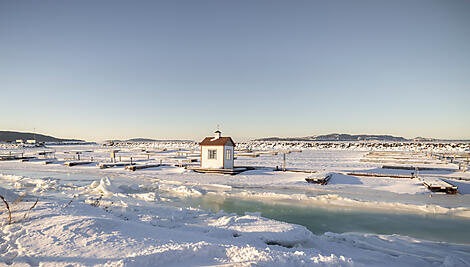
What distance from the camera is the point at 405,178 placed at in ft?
65.2

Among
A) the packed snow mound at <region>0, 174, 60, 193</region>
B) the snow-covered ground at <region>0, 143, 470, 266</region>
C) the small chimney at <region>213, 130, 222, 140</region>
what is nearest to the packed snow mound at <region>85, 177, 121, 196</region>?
the snow-covered ground at <region>0, 143, 470, 266</region>

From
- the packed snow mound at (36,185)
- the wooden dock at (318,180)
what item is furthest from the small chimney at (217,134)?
the packed snow mound at (36,185)

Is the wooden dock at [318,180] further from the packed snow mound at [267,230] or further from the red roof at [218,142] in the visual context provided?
the packed snow mound at [267,230]

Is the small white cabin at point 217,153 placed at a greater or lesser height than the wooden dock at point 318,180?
greater

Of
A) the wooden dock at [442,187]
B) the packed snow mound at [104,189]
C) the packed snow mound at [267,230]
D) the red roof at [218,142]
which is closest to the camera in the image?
the packed snow mound at [267,230]

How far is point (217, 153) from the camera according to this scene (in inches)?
935

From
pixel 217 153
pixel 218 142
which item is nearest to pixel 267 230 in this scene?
pixel 218 142

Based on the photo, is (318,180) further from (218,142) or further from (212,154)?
(212,154)

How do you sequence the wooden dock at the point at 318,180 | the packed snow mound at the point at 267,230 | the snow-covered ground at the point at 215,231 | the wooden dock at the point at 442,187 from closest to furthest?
the snow-covered ground at the point at 215,231 < the packed snow mound at the point at 267,230 < the wooden dock at the point at 442,187 < the wooden dock at the point at 318,180

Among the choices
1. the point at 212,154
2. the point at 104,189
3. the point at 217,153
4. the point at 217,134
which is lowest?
the point at 104,189

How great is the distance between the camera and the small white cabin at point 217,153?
23516 millimetres

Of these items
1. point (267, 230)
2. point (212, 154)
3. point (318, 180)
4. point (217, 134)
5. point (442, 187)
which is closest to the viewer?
point (267, 230)

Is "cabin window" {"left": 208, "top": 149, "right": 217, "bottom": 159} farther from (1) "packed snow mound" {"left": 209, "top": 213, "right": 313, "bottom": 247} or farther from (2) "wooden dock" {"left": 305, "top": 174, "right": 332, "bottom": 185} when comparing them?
(1) "packed snow mound" {"left": 209, "top": 213, "right": 313, "bottom": 247}

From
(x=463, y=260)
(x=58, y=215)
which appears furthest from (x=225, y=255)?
(x=463, y=260)
